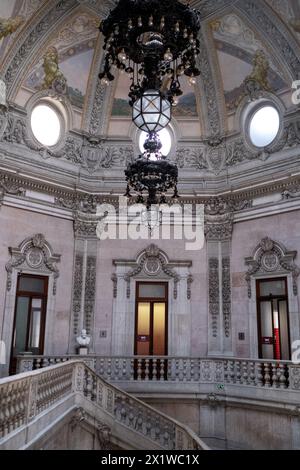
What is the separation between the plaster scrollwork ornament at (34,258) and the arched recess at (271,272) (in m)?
6.17

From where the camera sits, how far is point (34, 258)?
14.5m

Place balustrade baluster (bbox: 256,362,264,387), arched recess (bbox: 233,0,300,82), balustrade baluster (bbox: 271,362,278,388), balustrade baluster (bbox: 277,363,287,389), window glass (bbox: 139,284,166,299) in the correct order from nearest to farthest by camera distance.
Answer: balustrade baluster (bbox: 277,363,287,389) < balustrade baluster (bbox: 271,362,278,388) < balustrade baluster (bbox: 256,362,264,387) < arched recess (bbox: 233,0,300,82) < window glass (bbox: 139,284,166,299)

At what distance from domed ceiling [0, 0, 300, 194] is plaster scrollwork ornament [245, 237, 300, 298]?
340 centimetres

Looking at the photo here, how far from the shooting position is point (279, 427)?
468 inches

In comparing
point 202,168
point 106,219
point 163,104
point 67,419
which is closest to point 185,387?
point 67,419

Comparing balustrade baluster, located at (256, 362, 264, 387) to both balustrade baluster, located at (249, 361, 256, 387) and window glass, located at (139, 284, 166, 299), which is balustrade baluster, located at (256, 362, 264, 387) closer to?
balustrade baluster, located at (249, 361, 256, 387)

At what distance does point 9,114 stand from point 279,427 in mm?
11834

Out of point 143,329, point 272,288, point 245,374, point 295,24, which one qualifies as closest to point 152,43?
point 295,24

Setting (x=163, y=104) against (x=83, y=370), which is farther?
(x=83, y=370)

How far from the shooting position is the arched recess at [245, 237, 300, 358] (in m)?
13.4

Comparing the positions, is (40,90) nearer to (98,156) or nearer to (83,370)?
(98,156)

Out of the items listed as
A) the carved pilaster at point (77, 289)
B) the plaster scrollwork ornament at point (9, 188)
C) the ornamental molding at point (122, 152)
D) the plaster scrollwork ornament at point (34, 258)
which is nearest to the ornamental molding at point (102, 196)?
the plaster scrollwork ornament at point (9, 188)

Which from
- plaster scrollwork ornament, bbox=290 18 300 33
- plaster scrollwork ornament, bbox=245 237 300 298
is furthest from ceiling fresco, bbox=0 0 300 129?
plaster scrollwork ornament, bbox=245 237 300 298

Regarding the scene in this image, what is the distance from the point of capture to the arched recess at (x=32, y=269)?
13500 millimetres
